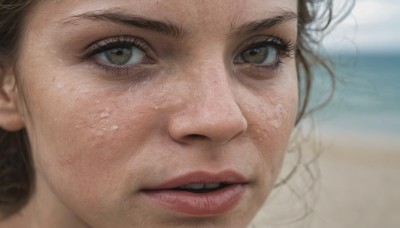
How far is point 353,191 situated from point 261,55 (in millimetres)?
6665

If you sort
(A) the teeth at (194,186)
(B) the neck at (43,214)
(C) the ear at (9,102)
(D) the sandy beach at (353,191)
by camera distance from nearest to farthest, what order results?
(A) the teeth at (194,186)
(C) the ear at (9,102)
(B) the neck at (43,214)
(D) the sandy beach at (353,191)

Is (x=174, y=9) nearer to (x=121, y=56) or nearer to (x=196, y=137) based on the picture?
(x=121, y=56)

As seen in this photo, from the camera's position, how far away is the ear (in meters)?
2.00

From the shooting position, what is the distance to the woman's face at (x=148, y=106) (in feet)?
5.56

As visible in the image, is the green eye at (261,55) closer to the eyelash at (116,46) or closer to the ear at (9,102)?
the eyelash at (116,46)

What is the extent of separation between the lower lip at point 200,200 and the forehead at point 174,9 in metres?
0.50

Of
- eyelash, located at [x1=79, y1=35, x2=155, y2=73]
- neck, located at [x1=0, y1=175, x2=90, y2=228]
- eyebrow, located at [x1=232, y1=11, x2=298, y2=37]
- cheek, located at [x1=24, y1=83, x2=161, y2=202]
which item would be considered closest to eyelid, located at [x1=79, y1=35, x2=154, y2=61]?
eyelash, located at [x1=79, y1=35, x2=155, y2=73]

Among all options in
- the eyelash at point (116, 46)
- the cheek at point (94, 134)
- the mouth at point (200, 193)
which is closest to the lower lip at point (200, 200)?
the mouth at point (200, 193)

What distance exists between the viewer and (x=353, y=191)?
8.26m

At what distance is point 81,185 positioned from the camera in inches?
71.1

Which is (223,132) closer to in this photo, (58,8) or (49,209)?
(58,8)

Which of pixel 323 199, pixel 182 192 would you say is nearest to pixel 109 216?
pixel 182 192

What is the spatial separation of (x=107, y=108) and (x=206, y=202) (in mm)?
419

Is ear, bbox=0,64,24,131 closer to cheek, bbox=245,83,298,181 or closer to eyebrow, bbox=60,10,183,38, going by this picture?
eyebrow, bbox=60,10,183,38
